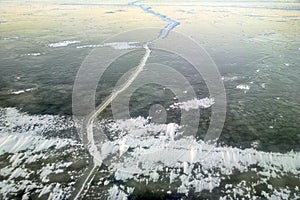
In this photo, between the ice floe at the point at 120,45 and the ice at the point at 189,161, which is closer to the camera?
the ice at the point at 189,161

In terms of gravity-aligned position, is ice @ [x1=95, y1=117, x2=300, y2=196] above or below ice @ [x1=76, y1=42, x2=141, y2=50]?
below

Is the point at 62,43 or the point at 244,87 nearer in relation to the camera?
the point at 244,87

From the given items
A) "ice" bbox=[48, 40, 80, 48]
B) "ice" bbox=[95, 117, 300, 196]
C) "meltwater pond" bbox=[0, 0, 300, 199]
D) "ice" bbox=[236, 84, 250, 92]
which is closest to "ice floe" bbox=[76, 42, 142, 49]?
"ice" bbox=[48, 40, 80, 48]

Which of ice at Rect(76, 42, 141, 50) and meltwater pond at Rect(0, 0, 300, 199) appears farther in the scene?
ice at Rect(76, 42, 141, 50)

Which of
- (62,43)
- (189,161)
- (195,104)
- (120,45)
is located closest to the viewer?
(189,161)

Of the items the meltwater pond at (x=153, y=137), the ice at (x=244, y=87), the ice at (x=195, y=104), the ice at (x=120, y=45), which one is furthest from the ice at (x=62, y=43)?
the ice at (x=244, y=87)

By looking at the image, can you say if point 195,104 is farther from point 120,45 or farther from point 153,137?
point 120,45

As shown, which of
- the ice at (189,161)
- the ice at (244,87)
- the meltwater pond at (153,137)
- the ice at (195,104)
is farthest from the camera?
the ice at (244,87)

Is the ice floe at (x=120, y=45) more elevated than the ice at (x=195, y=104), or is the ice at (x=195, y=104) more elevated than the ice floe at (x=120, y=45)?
the ice floe at (x=120, y=45)

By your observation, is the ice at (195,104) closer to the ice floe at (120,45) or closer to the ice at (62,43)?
the ice floe at (120,45)

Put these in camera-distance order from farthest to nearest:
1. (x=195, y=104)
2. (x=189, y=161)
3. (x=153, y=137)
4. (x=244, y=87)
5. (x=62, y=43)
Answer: (x=62, y=43) < (x=244, y=87) < (x=195, y=104) < (x=153, y=137) < (x=189, y=161)

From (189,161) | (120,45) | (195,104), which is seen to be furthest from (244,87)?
(120,45)

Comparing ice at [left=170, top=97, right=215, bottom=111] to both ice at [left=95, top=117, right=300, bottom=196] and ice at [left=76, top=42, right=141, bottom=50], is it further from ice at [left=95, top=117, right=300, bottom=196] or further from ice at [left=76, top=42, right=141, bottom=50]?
ice at [left=76, top=42, right=141, bottom=50]
